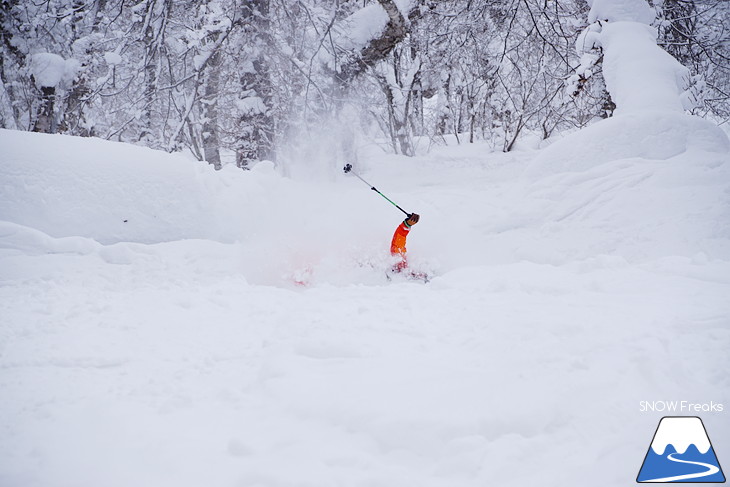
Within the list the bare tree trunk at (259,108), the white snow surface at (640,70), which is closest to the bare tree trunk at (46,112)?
the bare tree trunk at (259,108)

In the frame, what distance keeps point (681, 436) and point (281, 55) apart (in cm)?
882

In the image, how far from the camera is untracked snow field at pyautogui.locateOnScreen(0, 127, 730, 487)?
1566 millimetres

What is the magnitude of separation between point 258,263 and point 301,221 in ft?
5.40

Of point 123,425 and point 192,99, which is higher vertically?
point 192,99

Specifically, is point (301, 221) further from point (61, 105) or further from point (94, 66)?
point (61, 105)

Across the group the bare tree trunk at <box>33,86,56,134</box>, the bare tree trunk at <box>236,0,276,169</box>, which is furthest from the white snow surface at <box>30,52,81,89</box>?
the bare tree trunk at <box>236,0,276,169</box>

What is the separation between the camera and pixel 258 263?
5.08 meters

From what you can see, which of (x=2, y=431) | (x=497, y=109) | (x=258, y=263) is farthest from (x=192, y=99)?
(x=497, y=109)

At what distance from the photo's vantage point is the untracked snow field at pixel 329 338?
1.57m

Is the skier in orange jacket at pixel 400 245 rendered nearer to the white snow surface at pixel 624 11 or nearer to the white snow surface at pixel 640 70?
the white snow surface at pixel 640 70

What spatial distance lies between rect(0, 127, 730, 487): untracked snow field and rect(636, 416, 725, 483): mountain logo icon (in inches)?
1.6

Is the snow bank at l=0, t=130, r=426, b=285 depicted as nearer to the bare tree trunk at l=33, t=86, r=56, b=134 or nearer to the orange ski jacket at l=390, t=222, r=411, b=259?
the orange ski jacket at l=390, t=222, r=411, b=259

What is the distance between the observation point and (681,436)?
151 cm

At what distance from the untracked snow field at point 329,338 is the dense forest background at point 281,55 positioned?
9.94 feet
